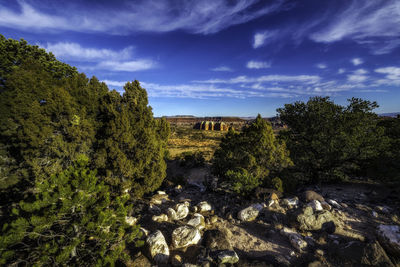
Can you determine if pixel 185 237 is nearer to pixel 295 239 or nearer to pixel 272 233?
pixel 272 233

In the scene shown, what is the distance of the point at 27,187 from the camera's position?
28.0 feet

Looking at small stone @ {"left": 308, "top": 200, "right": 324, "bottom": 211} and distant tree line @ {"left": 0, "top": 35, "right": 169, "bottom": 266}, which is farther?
distant tree line @ {"left": 0, "top": 35, "right": 169, "bottom": 266}

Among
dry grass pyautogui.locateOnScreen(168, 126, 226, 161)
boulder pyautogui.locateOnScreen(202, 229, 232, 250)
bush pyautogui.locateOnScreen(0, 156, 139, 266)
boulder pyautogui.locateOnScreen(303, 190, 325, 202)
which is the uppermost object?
bush pyautogui.locateOnScreen(0, 156, 139, 266)

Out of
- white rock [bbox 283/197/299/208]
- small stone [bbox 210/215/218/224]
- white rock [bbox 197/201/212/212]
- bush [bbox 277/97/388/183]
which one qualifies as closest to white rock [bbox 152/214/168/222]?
white rock [bbox 197/201/212/212]

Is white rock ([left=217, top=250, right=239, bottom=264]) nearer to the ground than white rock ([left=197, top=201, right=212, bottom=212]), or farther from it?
farther from it

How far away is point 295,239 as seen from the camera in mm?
5832

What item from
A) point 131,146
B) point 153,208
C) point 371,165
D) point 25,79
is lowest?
point 153,208

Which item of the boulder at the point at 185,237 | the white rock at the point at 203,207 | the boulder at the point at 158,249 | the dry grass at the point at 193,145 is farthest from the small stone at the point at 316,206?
the dry grass at the point at 193,145

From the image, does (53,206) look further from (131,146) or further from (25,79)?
(25,79)

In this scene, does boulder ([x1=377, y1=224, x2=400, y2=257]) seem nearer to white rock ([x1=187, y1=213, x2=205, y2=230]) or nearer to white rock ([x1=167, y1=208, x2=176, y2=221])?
white rock ([x1=187, y1=213, x2=205, y2=230])

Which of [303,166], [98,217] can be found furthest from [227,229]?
[303,166]

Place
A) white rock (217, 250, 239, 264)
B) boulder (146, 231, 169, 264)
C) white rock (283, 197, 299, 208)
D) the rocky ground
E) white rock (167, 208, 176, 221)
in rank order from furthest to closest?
white rock (283, 197, 299, 208), white rock (167, 208, 176, 221), boulder (146, 231, 169, 264), the rocky ground, white rock (217, 250, 239, 264)

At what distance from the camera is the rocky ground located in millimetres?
4926

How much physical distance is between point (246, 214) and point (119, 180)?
7028mm
